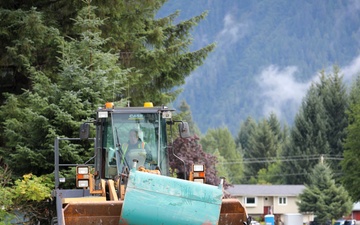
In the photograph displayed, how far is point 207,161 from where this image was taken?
44438 millimetres

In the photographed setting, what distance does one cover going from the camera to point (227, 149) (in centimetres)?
14512

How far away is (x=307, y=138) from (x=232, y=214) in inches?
3530

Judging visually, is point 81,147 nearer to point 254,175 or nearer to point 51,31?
point 51,31

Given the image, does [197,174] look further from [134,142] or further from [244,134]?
[244,134]

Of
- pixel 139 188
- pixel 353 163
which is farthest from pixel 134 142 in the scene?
pixel 353 163

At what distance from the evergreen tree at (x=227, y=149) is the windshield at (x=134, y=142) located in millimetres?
104219

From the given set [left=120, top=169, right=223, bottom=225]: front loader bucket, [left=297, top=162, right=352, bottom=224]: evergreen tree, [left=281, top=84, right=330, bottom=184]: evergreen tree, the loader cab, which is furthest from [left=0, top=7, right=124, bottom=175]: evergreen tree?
[left=281, top=84, right=330, bottom=184]: evergreen tree

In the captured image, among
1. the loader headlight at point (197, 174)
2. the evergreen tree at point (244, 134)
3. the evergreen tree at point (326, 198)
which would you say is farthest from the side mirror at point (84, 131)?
the evergreen tree at point (244, 134)

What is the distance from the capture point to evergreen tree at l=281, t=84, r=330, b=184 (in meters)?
104

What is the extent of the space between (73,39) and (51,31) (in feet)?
2.88

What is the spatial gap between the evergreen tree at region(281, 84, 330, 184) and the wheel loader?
280 ft

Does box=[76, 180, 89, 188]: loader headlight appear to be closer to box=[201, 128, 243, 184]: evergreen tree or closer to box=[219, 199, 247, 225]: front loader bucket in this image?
box=[219, 199, 247, 225]: front loader bucket

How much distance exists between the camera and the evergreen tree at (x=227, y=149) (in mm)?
130825

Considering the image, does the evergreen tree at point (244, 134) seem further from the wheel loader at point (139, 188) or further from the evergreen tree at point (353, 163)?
A: the wheel loader at point (139, 188)
